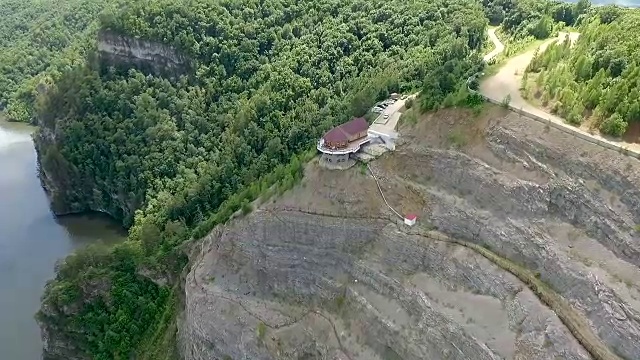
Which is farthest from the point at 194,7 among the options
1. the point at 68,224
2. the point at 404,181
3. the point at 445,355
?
the point at 445,355

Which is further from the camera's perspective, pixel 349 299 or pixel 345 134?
pixel 345 134

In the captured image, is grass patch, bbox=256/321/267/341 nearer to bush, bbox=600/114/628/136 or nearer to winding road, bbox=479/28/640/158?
winding road, bbox=479/28/640/158

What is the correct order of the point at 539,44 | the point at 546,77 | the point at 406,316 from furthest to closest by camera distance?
1. the point at 539,44
2. the point at 546,77
3. the point at 406,316

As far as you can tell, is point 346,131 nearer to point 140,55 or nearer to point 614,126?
point 614,126

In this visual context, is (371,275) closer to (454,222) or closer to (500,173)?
(454,222)

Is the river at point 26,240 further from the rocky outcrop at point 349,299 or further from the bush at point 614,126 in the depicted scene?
the bush at point 614,126

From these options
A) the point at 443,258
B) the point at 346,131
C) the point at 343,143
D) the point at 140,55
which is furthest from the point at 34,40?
the point at 443,258

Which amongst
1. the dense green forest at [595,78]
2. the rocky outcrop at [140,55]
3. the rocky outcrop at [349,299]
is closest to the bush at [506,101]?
the dense green forest at [595,78]

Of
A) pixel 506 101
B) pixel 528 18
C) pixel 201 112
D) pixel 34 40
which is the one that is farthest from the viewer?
pixel 34 40
